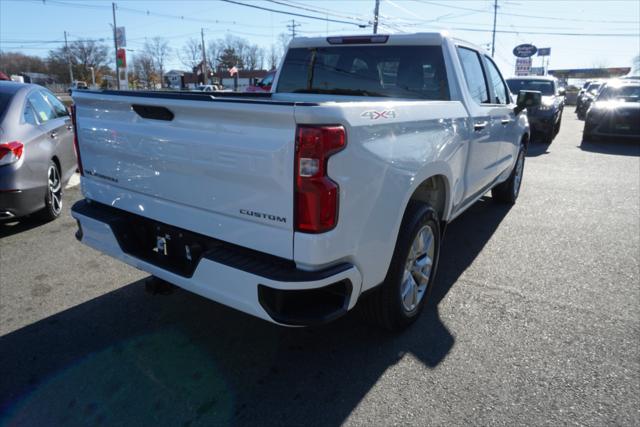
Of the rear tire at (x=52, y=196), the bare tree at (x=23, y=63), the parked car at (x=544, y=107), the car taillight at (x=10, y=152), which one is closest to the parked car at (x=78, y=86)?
the car taillight at (x=10, y=152)

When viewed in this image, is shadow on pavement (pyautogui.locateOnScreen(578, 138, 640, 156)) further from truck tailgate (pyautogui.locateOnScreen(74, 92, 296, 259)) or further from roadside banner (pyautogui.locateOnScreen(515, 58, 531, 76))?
roadside banner (pyautogui.locateOnScreen(515, 58, 531, 76))

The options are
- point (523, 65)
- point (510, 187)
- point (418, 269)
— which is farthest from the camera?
point (523, 65)

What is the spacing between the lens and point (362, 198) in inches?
91.1

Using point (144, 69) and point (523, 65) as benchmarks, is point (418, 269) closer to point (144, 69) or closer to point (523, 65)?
point (523, 65)

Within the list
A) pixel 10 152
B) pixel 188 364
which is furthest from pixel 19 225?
pixel 188 364

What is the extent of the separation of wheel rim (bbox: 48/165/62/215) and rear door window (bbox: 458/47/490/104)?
449 centimetres

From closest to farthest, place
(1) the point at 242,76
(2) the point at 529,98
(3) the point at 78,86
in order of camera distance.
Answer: (2) the point at 529,98, (3) the point at 78,86, (1) the point at 242,76

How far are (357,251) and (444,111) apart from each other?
1403 mm

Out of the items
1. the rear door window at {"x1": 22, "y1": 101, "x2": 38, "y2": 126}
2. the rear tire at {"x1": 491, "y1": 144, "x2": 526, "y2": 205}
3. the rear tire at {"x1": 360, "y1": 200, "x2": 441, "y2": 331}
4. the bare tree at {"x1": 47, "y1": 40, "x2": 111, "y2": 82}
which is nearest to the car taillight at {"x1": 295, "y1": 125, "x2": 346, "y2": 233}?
the rear tire at {"x1": 360, "y1": 200, "x2": 441, "y2": 331}

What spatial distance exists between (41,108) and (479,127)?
499 cm

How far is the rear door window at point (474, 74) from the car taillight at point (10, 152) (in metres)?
4.30

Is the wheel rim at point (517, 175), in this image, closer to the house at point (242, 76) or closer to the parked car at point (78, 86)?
the parked car at point (78, 86)

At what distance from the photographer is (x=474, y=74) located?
171 inches

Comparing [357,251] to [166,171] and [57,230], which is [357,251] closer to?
[166,171]
